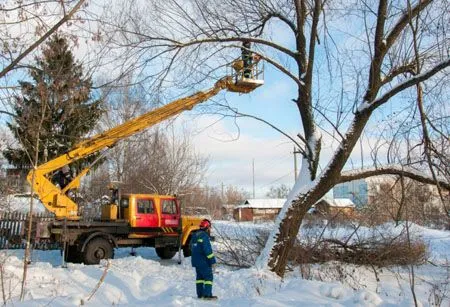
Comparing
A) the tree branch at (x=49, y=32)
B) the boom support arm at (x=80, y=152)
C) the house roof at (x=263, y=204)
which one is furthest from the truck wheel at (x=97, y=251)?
the house roof at (x=263, y=204)

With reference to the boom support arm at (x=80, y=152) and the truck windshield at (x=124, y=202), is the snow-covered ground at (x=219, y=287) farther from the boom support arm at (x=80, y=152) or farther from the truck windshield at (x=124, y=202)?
the truck windshield at (x=124, y=202)

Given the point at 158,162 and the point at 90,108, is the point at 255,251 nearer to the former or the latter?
the point at 90,108

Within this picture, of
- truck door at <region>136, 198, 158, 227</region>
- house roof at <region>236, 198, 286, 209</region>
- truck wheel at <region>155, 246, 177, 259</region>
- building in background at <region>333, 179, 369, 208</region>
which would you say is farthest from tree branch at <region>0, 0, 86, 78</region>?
house roof at <region>236, 198, 286, 209</region>

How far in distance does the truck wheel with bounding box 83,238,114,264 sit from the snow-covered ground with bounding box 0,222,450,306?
3.16 feet

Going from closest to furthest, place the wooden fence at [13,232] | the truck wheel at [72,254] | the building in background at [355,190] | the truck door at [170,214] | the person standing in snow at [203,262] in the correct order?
the person standing in snow at [203,262]
the building in background at [355,190]
the wooden fence at [13,232]
the truck wheel at [72,254]
the truck door at [170,214]

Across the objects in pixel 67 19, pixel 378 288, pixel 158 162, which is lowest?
pixel 378 288

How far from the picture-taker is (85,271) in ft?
45.7

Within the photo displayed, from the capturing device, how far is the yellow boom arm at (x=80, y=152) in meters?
16.3

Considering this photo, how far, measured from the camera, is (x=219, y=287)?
10844mm

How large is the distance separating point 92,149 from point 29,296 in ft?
28.0

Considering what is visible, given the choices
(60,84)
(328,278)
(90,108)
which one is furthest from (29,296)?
(328,278)

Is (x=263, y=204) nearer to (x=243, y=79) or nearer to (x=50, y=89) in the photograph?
(x=243, y=79)

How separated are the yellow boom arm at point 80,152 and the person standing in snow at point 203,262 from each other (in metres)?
6.68

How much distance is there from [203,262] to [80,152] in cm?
835
